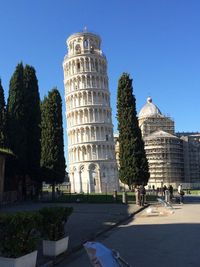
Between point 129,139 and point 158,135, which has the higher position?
point 158,135

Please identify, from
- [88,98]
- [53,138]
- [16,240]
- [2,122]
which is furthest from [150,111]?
[16,240]

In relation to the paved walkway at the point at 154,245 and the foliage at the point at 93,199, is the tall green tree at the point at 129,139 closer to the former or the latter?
the foliage at the point at 93,199

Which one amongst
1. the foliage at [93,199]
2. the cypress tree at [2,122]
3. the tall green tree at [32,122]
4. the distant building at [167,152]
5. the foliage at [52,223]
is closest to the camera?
the foliage at [52,223]

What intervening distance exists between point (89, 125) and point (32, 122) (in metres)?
39.4

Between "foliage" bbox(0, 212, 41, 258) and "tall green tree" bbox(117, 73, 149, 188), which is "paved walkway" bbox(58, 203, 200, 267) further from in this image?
"tall green tree" bbox(117, 73, 149, 188)

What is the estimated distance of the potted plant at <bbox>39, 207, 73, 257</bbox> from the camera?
32.9 feet

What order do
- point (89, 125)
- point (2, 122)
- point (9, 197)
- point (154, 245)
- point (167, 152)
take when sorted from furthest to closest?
point (167, 152), point (89, 125), point (2, 122), point (9, 197), point (154, 245)

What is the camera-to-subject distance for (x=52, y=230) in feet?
33.3

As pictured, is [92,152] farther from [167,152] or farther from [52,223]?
[52,223]

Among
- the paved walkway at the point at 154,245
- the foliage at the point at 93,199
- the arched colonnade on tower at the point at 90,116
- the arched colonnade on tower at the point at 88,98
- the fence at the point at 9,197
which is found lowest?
the paved walkway at the point at 154,245

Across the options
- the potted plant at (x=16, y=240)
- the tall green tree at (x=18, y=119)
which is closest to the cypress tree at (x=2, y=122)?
the tall green tree at (x=18, y=119)

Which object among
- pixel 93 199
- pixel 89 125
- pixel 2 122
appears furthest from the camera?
pixel 89 125

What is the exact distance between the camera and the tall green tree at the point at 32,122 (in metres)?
43.2

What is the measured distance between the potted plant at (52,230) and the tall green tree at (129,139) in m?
30.6
